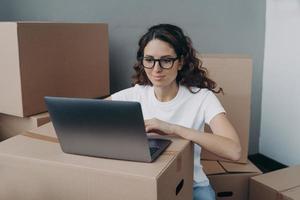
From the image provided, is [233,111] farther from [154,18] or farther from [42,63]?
[42,63]

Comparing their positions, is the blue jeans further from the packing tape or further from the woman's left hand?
the packing tape

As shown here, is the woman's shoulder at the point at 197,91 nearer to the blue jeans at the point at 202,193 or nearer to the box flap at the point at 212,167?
the blue jeans at the point at 202,193

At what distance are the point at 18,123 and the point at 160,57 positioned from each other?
2.11 ft

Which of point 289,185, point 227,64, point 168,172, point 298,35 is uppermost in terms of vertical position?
point 298,35

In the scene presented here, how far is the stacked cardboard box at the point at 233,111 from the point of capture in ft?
4.96

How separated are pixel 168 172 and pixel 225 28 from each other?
55.7 inches

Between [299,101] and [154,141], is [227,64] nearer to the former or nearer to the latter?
[299,101]

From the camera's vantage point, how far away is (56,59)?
1.41 metres

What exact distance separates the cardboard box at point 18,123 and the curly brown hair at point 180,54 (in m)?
0.38

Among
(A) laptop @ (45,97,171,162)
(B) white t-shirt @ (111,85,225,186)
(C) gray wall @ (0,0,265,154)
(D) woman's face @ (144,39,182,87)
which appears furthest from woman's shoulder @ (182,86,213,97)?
(C) gray wall @ (0,0,265,154)

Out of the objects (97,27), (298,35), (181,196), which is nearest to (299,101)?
(298,35)

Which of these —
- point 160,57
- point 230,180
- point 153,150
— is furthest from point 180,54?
point 230,180

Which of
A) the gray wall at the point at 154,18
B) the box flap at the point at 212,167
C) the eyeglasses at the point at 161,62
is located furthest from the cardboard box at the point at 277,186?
the gray wall at the point at 154,18

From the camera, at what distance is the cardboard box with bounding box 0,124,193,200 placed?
Result: 28.9 inches
